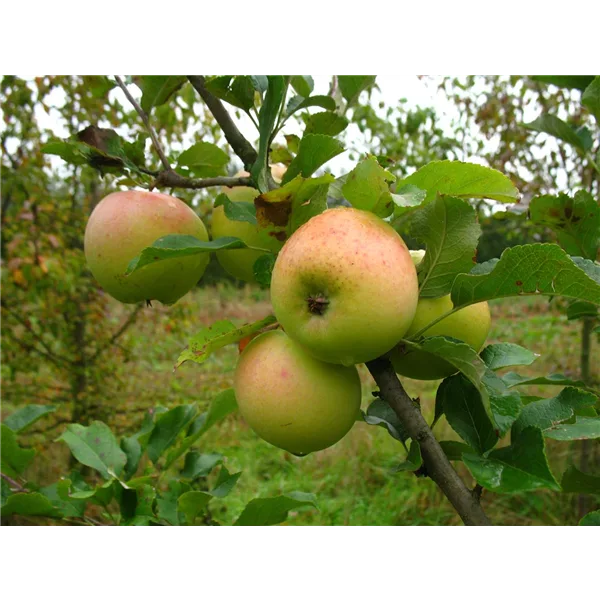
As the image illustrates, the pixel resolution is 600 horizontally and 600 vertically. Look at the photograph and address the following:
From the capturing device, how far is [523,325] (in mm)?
3768

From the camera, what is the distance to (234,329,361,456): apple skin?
52 cm

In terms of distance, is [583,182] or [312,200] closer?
[312,200]

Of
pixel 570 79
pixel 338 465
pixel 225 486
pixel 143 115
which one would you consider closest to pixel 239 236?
pixel 143 115

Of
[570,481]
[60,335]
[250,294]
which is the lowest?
[250,294]

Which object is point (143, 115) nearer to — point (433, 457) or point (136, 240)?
point (136, 240)

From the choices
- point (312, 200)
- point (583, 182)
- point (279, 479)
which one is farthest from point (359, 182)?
point (279, 479)

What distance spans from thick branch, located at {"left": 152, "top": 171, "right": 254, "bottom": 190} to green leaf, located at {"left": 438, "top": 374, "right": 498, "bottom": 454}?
28 cm

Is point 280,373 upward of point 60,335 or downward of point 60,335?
upward

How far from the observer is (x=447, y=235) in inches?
19.6

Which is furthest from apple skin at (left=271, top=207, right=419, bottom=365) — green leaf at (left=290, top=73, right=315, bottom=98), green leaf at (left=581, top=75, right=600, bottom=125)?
green leaf at (left=581, top=75, right=600, bottom=125)

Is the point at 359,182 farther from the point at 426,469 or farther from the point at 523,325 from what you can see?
the point at 523,325

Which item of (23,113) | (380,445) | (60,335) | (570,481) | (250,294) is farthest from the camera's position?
(250,294)

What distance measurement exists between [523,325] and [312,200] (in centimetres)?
354
